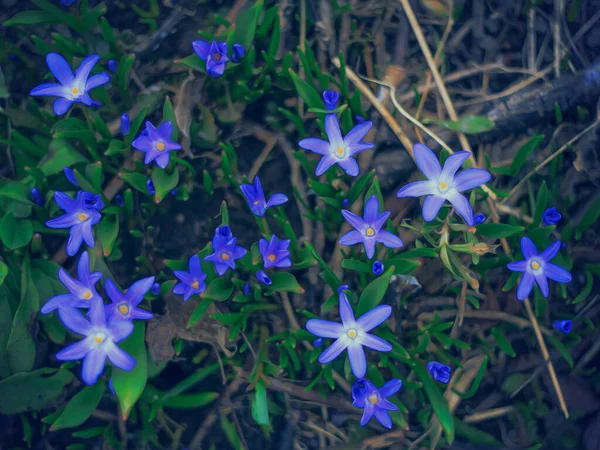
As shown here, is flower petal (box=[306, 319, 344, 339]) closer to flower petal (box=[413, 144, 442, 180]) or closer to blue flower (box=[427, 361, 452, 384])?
blue flower (box=[427, 361, 452, 384])

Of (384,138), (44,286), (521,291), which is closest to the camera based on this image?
(521,291)

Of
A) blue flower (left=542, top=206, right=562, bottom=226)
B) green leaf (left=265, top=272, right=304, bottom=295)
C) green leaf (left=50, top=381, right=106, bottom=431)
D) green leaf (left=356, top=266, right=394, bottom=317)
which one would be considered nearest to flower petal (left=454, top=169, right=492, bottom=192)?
green leaf (left=356, top=266, right=394, bottom=317)

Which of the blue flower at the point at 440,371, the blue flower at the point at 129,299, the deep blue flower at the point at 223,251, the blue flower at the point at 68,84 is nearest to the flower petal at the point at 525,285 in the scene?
the blue flower at the point at 440,371

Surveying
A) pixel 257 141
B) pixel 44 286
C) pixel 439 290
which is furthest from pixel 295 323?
pixel 44 286

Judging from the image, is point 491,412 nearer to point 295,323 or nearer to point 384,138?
point 295,323

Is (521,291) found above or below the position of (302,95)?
below
